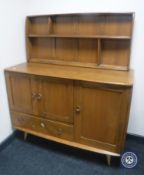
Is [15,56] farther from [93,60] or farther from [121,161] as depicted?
[121,161]

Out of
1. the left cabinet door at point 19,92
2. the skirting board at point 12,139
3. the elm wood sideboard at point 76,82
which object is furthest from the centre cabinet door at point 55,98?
the skirting board at point 12,139

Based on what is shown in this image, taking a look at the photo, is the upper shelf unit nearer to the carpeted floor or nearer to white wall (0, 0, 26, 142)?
white wall (0, 0, 26, 142)

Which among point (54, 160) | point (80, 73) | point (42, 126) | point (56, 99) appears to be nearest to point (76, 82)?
point (80, 73)

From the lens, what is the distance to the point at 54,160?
1.79 meters

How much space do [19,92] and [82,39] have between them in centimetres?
88

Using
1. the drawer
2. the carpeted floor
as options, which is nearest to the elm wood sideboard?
the drawer

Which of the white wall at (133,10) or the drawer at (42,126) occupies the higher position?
the white wall at (133,10)

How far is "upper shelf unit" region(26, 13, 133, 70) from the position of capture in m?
1.69

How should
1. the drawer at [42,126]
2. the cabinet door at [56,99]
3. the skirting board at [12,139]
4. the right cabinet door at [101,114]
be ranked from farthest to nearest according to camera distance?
the skirting board at [12,139] < the drawer at [42,126] < the cabinet door at [56,99] < the right cabinet door at [101,114]

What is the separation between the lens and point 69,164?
1.74m

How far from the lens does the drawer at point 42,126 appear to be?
175 cm

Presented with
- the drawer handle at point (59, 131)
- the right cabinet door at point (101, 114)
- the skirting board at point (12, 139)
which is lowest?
the skirting board at point (12, 139)

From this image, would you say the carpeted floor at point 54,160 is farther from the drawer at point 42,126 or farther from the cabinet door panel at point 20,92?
the cabinet door panel at point 20,92

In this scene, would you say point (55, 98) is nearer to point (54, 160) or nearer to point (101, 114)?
point (101, 114)
